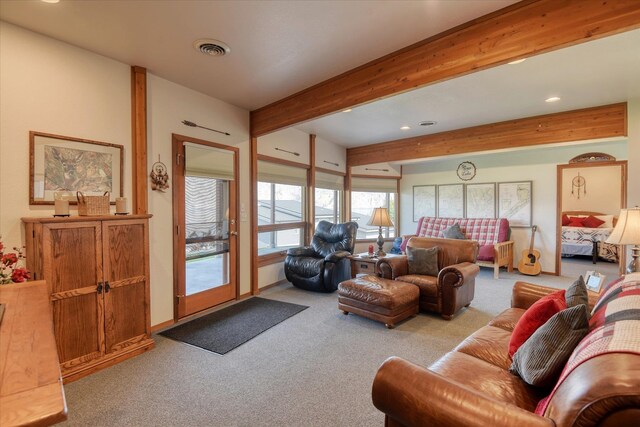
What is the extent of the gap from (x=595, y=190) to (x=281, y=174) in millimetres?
8360

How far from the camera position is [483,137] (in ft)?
17.1

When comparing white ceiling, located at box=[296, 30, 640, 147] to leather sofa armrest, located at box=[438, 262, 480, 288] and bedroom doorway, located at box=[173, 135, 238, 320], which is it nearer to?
bedroom doorway, located at box=[173, 135, 238, 320]

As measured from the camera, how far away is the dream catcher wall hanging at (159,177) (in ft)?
10.4

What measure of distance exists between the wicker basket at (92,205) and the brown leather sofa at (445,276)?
309 cm

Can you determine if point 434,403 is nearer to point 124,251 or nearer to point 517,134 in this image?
point 124,251

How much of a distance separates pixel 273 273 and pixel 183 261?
1.74 m

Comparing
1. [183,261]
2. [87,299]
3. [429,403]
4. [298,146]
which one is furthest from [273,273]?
[429,403]

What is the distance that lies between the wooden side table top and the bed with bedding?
9133 mm

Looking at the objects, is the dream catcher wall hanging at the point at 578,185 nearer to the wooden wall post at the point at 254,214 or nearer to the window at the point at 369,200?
the window at the point at 369,200

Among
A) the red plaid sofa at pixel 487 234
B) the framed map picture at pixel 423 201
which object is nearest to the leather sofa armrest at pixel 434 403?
the red plaid sofa at pixel 487 234

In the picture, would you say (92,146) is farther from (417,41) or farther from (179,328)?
(417,41)

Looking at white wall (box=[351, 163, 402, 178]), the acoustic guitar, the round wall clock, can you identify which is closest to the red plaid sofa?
the acoustic guitar

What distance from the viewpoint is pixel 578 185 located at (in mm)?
8148

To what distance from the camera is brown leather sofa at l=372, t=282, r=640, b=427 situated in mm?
773
